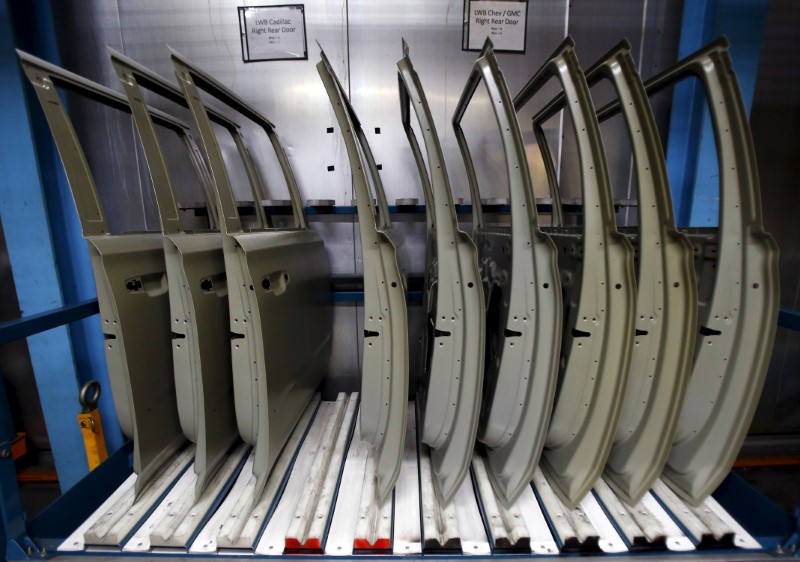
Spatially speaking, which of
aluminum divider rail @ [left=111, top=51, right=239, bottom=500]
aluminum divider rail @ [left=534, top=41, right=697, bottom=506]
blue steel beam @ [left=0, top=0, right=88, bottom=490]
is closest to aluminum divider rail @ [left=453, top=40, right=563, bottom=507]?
aluminum divider rail @ [left=534, top=41, right=697, bottom=506]

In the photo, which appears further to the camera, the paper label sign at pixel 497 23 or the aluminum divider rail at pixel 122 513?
the paper label sign at pixel 497 23

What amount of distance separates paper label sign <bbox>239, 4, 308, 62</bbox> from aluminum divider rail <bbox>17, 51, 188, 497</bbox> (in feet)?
3.22

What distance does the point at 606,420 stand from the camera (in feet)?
3.82

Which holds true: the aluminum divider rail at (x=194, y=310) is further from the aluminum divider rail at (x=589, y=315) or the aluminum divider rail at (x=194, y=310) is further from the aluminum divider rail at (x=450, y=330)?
the aluminum divider rail at (x=589, y=315)

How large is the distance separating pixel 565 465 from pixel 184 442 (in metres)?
1.79

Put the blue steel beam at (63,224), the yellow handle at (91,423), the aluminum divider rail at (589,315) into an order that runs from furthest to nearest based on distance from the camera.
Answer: the blue steel beam at (63,224) < the yellow handle at (91,423) < the aluminum divider rail at (589,315)

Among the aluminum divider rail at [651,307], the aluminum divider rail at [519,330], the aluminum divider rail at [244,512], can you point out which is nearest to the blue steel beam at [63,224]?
the aluminum divider rail at [244,512]

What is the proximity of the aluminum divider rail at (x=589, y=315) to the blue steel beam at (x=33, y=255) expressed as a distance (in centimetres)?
278

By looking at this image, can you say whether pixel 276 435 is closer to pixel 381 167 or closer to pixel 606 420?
pixel 606 420

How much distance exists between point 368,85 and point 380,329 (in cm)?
172

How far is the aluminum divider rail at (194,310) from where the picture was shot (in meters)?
1.14

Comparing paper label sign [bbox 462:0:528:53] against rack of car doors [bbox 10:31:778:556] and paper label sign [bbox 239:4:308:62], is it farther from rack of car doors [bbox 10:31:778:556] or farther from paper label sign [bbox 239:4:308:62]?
paper label sign [bbox 239:4:308:62]

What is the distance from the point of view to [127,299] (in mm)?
1179

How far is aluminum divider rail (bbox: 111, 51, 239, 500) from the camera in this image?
1138 millimetres
